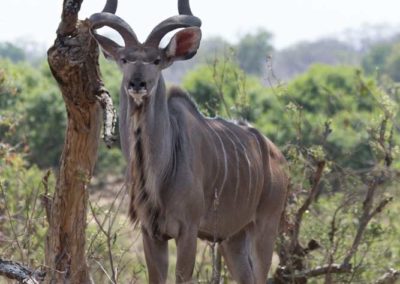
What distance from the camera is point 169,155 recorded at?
450 cm

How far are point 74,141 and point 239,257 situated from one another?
74.0 inches

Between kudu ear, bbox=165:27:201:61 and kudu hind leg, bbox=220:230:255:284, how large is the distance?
1017 mm

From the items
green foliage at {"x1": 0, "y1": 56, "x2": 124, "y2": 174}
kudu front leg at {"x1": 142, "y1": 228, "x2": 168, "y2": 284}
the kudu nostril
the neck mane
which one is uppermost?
the kudu nostril

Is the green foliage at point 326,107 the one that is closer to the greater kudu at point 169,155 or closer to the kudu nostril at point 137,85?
the greater kudu at point 169,155

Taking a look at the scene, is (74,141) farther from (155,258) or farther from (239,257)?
(239,257)

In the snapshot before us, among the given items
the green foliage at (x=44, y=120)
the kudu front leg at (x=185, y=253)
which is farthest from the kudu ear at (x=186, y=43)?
the green foliage at (x=44, y=120)

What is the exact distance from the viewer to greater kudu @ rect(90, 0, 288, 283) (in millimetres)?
4395

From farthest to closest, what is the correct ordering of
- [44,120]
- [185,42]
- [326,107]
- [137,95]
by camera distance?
[44,120] → [326,107] → [185,42] → [137,95]


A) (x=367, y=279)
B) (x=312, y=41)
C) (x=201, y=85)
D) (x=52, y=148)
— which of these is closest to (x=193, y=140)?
(x=367, y=279)

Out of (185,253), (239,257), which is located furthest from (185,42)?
(239,257)

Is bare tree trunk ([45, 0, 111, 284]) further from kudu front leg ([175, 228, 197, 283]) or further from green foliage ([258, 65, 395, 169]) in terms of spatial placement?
green foliage ([258, 65, 395, 169])

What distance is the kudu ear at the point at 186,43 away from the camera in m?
4.59

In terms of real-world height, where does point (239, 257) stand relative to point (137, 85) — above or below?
below

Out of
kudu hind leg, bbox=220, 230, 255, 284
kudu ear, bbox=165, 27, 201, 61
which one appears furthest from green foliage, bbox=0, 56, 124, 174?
kudu ear, bbox=165, 27, 201, 61
